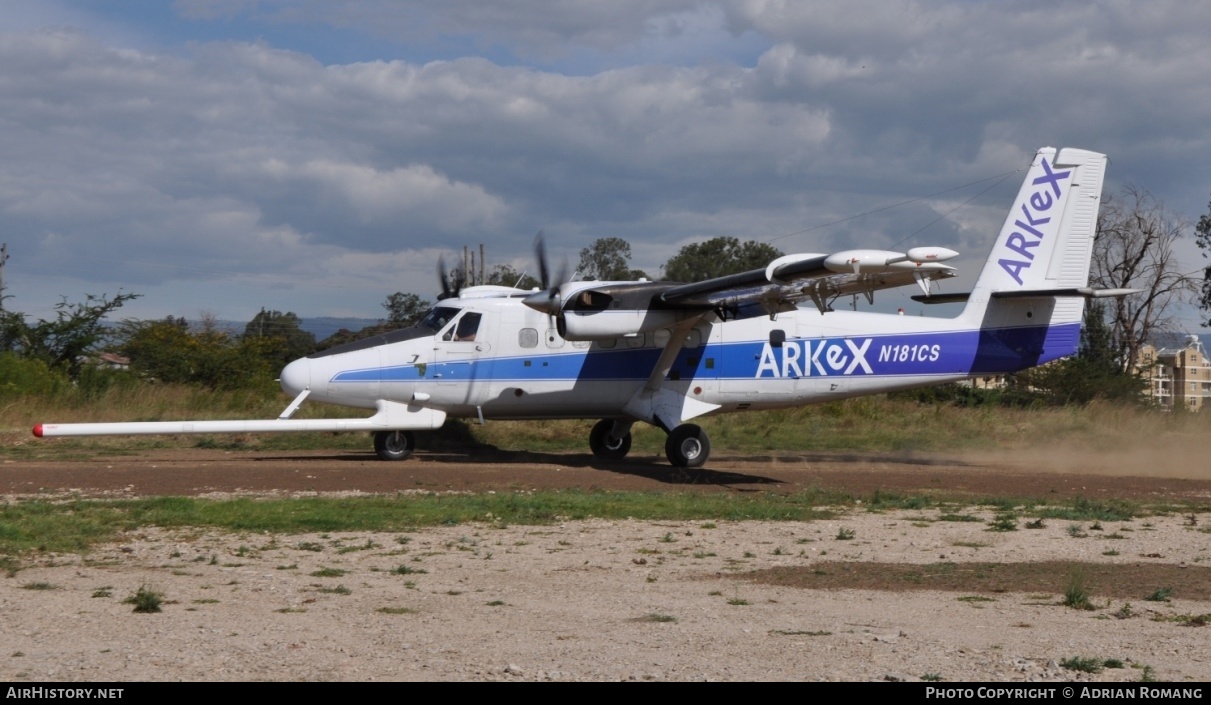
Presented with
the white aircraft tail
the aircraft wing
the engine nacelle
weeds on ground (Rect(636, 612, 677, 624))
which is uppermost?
the white aircraft tail

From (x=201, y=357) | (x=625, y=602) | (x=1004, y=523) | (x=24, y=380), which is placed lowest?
(x=625, y=602)

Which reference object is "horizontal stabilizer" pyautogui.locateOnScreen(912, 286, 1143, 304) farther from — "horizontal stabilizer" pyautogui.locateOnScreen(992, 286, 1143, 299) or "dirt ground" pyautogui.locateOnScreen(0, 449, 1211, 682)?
"dirt ground" pyautogui.locateOnScreen(0, 449, 1211, 682)

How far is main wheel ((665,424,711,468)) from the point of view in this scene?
1877 cm

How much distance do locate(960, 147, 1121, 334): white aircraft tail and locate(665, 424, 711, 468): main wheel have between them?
551 cm

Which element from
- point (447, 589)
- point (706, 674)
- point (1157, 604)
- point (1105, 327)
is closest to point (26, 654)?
point (447, 589)

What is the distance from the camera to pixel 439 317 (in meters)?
19.3

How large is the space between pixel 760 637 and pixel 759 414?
22871 millimetres

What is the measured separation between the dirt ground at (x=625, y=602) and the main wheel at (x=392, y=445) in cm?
452

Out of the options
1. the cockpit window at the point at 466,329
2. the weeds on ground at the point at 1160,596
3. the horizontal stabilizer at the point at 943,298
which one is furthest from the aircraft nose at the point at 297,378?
the weeds on ground at the point at 1160,596

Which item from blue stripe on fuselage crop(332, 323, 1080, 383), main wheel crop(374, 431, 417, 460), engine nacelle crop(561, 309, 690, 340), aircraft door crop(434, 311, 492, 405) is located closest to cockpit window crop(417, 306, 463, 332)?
aircraft door crop(434, 311, 492, 405)

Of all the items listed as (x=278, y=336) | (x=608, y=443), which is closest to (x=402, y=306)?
(x=278, y=336)

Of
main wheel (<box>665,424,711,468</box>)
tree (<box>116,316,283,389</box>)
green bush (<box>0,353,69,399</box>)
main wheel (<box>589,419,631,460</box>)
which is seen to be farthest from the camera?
tree (<box>116,316,283,389</box>)

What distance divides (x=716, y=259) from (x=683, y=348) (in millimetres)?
12236

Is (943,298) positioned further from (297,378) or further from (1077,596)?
(1077,596)
